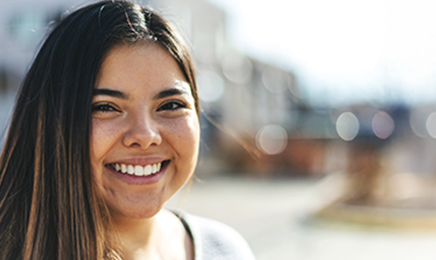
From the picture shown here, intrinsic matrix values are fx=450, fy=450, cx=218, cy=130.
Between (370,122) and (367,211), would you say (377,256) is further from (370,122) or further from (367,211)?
(370,122)

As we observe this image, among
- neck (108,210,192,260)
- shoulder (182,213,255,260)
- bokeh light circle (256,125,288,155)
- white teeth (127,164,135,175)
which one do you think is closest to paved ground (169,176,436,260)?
shoulder (182,213,255,260)

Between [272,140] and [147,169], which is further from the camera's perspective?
[272,140]

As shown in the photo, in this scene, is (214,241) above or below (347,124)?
below

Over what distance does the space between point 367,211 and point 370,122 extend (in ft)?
40.8

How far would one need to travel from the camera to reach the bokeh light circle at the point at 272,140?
1737 centimetres

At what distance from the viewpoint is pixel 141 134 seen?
132 cm

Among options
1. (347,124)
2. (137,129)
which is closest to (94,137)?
(137,129)

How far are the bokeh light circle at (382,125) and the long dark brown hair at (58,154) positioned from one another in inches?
717

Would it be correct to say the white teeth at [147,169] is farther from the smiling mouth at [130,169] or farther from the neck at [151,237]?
the neck at [151,237]

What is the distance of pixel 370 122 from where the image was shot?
20109 millimetres

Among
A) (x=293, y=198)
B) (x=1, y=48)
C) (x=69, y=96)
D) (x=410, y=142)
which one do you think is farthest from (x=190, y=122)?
(x=1, y=48)

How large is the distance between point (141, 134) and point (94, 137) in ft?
0.44

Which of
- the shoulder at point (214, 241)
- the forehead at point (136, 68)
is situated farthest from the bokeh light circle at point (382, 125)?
the forehead at point (136, 68)

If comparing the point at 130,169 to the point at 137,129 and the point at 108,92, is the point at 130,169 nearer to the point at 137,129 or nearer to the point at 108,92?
the point at 137,129
